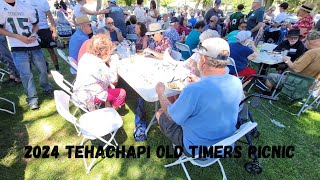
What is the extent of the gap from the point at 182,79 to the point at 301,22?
5.29 meters

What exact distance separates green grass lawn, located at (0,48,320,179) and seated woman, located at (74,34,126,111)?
2.57ft

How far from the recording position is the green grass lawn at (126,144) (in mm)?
2557

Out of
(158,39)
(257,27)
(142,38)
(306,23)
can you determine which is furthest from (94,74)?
(306,23)

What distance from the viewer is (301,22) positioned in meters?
5.76

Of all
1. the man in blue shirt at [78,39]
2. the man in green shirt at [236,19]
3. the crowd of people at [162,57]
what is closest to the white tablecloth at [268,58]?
the crowd of people at [162,57]

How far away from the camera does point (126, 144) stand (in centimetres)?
304

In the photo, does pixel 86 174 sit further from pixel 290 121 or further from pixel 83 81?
pixel 290 121

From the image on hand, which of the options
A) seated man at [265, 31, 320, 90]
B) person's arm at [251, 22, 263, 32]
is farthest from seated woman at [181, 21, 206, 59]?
person's arm at [251, 22, 263, 32]

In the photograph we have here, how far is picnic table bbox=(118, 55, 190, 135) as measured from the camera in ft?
7.89

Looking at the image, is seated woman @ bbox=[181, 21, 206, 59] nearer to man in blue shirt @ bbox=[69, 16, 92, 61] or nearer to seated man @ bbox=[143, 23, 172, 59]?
seated man @ bbox=[143, 23, 172, 59]

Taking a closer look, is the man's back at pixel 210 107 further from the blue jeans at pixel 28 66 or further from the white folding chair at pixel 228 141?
the blue jeans at pixel 28 66

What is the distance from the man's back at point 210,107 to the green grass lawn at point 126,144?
102 cm

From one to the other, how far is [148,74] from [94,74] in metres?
0.74

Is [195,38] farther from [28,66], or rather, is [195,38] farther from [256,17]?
[28,66]
